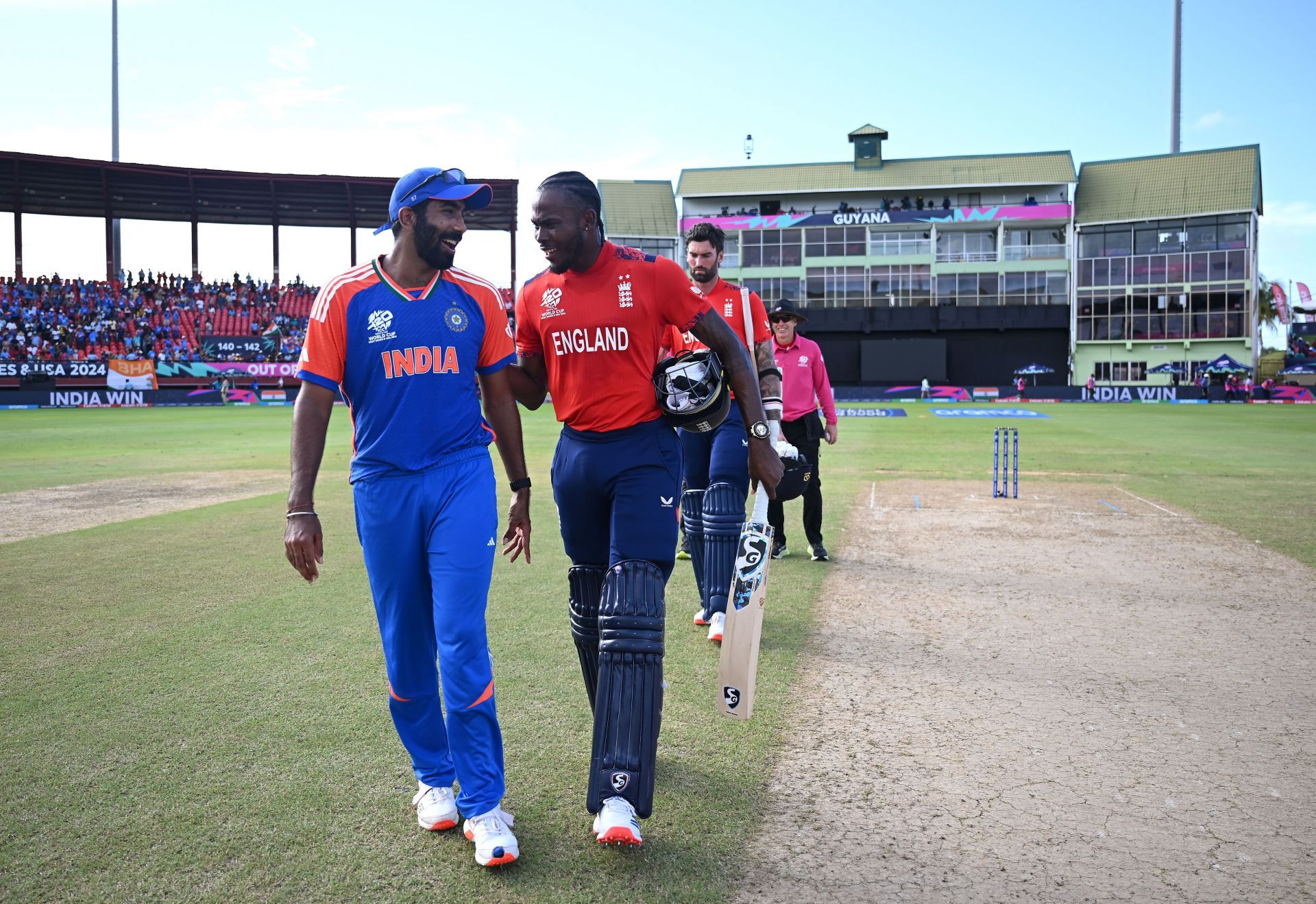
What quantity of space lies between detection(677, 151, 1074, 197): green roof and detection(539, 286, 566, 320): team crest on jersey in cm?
6474

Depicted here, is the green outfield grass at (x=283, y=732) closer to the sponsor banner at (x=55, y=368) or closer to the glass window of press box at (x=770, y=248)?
the sponsor banner at (x=55, y=368)

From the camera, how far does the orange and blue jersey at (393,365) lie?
3268 millimetres

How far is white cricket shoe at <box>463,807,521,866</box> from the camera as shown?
3029mm

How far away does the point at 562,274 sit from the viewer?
3.66 metres

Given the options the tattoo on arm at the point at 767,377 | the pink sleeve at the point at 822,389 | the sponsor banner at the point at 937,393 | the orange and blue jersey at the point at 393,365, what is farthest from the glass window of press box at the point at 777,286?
the orange and blue jersey at the point at 393,365

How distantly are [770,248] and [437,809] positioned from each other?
64298mm

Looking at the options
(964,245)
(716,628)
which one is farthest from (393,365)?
A: (964,245)

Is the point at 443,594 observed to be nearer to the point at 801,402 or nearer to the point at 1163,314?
the point at 801,402

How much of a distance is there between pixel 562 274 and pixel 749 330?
57.9 inches

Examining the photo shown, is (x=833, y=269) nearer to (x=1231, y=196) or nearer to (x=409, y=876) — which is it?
(x=1231, y=196)

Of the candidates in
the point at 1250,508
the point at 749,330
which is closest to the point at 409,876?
the point at 749,330

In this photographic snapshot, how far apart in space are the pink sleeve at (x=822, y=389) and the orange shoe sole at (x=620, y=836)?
575 cm

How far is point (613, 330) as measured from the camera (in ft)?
11.5

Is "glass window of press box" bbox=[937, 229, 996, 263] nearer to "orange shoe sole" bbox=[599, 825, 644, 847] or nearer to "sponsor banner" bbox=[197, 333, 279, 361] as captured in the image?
"sponsor banner" bbox=[197, 333, 279, 361]
